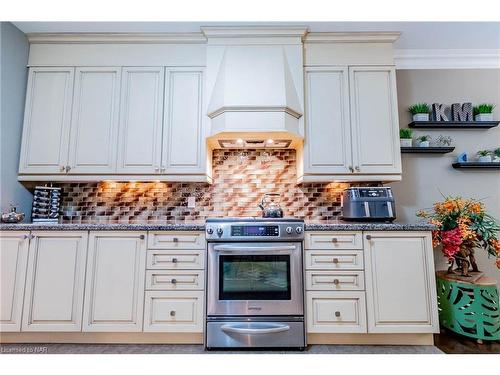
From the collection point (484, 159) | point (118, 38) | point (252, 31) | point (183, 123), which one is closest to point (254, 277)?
point (183, 123)

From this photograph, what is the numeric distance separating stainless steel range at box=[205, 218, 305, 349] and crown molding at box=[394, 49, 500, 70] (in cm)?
222

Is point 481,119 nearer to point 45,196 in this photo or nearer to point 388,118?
point 388,118

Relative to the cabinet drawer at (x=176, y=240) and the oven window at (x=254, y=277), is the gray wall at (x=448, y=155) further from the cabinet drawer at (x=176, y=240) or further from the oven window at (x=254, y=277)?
the cabinet drawer at (x=176, y=240)

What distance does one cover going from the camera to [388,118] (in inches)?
103

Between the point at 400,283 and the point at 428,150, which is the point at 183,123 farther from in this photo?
the point at 428,150

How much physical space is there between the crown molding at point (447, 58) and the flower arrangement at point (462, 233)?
151 cm

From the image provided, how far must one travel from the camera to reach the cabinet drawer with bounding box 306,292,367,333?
214 cm

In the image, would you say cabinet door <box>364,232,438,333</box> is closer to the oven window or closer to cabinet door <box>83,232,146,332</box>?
the oven window

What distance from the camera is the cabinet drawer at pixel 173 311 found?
2.15 m

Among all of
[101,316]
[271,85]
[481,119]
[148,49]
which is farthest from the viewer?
[481,119]

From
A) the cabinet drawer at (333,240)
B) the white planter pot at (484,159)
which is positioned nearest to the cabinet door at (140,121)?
the cabinet drawer at (333,240)

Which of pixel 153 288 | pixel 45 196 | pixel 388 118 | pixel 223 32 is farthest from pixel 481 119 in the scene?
pixel 45 196

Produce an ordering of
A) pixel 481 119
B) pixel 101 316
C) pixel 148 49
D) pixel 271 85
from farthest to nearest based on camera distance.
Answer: pixel 481 119, pixel 148 49, pixel 271 85, pixel 101 316

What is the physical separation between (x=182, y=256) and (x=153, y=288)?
32cm
